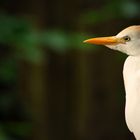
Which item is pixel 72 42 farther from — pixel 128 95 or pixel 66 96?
pixel 66 96

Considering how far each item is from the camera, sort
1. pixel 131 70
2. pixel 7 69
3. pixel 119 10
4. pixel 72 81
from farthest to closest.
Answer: pixel 72 81 → pixel 7 69 → pixel 119 10 → pixel 131 70

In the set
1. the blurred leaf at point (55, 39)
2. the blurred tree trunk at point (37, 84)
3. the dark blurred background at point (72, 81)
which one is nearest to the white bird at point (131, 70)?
the blurred leaf at point (55, 39)

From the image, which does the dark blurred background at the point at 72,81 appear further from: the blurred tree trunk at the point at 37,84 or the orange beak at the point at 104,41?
the orange beak at the point at 104,41

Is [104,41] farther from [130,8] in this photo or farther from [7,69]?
[7,69]

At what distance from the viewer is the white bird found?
4.61 ft

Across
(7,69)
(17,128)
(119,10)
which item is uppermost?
(119,10)

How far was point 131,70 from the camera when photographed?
144 cm

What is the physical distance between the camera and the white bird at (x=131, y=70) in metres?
1.41

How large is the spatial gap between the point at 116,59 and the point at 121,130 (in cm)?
29

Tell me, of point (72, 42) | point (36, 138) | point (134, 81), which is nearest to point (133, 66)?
point (134, 81)

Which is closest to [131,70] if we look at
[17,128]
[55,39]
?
[55,39]

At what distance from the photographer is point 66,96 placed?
294cm

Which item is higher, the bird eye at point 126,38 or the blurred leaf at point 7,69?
the bird eye at point 126,38

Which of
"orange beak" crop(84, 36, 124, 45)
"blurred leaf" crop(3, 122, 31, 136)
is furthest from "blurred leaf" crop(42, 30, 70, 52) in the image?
"orange beak" crop(84, 36, 124, 45)
